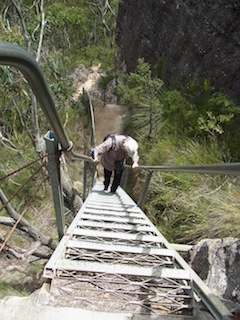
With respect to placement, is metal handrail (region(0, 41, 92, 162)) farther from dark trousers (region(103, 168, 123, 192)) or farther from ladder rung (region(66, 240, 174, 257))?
dark trousers (region(103, 168, 123, 192))

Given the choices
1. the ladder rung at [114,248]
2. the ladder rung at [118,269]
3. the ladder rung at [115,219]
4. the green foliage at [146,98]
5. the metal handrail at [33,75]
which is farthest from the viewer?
the green foliage at [146,98]

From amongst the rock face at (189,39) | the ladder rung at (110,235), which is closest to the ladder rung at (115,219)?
the ladder rung at (110,235)

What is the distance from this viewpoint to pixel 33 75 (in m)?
1.27

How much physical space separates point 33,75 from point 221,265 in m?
2.45

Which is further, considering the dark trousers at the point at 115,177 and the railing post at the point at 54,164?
the dark trousers at the point at 115,177

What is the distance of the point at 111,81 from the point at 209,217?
35.0ft

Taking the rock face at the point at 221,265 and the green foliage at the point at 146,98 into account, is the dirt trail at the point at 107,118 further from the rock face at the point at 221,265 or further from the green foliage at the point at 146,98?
the rock face at the point at 221,265

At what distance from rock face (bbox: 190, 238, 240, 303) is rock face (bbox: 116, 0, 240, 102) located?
392cm

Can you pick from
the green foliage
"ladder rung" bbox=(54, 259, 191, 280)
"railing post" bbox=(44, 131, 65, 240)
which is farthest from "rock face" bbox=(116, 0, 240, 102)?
"ladder rung" bbox=(54, 259, 191, 280)

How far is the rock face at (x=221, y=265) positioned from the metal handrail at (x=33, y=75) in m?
1.69

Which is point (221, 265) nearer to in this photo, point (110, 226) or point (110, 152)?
point (110, 226)

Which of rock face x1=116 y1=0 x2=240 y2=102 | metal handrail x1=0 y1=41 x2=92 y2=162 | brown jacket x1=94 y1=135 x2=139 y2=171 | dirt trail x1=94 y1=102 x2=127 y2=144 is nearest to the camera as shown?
metal handrail x1=0 y1=41 x2=92 y2=162

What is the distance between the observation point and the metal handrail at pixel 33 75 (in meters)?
0.90

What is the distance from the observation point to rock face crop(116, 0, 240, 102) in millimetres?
6535
